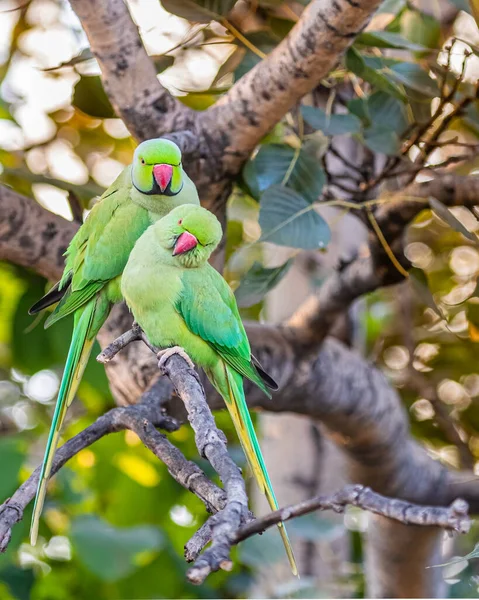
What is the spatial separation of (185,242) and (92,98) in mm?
719

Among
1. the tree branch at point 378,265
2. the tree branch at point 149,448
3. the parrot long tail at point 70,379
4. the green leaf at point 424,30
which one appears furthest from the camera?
the green leaf at point 424,30

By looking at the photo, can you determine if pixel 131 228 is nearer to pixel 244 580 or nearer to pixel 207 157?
pixel 207 157

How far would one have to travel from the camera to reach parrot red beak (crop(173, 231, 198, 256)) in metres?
0.68

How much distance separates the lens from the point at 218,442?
1.90ft

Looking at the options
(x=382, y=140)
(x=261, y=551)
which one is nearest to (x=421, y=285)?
(x=382, y=140)

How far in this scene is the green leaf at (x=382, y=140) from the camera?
1.26 m

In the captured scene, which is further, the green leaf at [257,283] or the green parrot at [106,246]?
the green leaf at [257,283]

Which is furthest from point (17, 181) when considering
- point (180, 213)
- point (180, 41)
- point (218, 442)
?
point (218, 442)

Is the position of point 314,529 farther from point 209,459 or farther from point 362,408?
point 209,459

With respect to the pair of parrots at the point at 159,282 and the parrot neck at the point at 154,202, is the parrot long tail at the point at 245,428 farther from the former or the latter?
the parrot neck at the point at 154,202

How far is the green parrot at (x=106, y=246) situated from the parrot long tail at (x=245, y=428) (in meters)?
0.15

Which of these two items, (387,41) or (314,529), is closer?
(387,41)

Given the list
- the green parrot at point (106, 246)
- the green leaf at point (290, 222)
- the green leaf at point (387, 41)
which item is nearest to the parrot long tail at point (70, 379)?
the green parrot at point (106, 246)

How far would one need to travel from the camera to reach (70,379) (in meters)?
0.80
